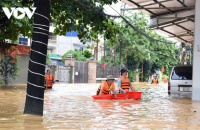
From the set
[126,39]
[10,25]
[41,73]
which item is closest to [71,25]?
[10,25]

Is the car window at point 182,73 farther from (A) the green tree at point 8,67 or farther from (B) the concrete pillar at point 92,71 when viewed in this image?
(B) the concrete pillar at point 92,71

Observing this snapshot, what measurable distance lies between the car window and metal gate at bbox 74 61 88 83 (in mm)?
23996

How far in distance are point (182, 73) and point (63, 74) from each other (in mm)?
23920

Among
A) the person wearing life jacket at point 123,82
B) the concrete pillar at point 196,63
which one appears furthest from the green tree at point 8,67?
the concrete pillar at point 196,63

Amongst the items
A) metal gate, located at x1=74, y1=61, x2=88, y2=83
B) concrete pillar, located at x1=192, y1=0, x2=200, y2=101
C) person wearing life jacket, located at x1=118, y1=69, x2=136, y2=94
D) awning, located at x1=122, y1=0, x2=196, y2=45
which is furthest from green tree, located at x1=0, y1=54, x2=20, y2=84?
concrete pillar, located at x1=192, y1=0, x2=200, y2=101

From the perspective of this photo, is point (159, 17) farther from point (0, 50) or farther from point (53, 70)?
point (53, 70)

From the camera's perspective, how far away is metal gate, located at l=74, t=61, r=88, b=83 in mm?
39281

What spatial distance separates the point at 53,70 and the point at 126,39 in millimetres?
13457

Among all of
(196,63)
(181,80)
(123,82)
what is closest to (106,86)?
(123,82)

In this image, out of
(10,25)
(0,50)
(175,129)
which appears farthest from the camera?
(0,50)

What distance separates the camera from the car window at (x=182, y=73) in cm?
1579

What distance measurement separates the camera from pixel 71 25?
1742 centimetres

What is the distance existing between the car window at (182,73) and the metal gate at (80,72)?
78.7 ft

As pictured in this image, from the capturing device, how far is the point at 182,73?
628 inches
